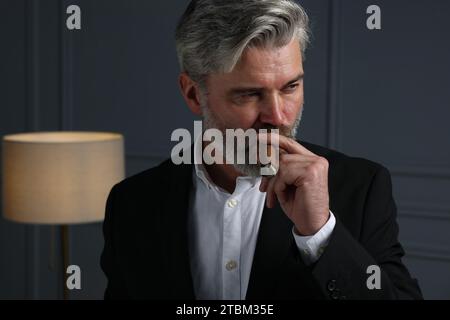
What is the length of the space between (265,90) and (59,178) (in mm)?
1514

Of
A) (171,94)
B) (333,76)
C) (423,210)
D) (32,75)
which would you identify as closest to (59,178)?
(171,94)

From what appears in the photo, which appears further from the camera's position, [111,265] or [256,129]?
[111,265]

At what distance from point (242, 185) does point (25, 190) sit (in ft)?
4.76

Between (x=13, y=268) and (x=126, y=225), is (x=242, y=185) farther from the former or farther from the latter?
(x=13, y=268)

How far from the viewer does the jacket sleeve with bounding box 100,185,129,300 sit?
4.92 feet

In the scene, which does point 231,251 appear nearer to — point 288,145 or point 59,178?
point 288,145

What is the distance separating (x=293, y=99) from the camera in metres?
1.32

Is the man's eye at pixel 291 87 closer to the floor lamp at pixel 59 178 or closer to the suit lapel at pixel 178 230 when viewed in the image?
the suit lapel at pixel 178 230

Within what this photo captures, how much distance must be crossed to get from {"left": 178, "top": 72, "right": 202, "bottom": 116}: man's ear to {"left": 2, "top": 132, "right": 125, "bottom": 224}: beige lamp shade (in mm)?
1136

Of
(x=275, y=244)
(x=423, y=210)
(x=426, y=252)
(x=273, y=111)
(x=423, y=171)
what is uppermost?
(x=273, y=111)

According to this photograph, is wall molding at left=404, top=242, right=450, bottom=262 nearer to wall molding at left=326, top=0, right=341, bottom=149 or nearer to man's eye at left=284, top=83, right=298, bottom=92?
wall molding at left=326, top=0, right=341, bottom=149

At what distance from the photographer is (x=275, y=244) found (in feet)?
4.49

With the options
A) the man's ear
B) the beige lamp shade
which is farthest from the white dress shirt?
the beige lamp shade
